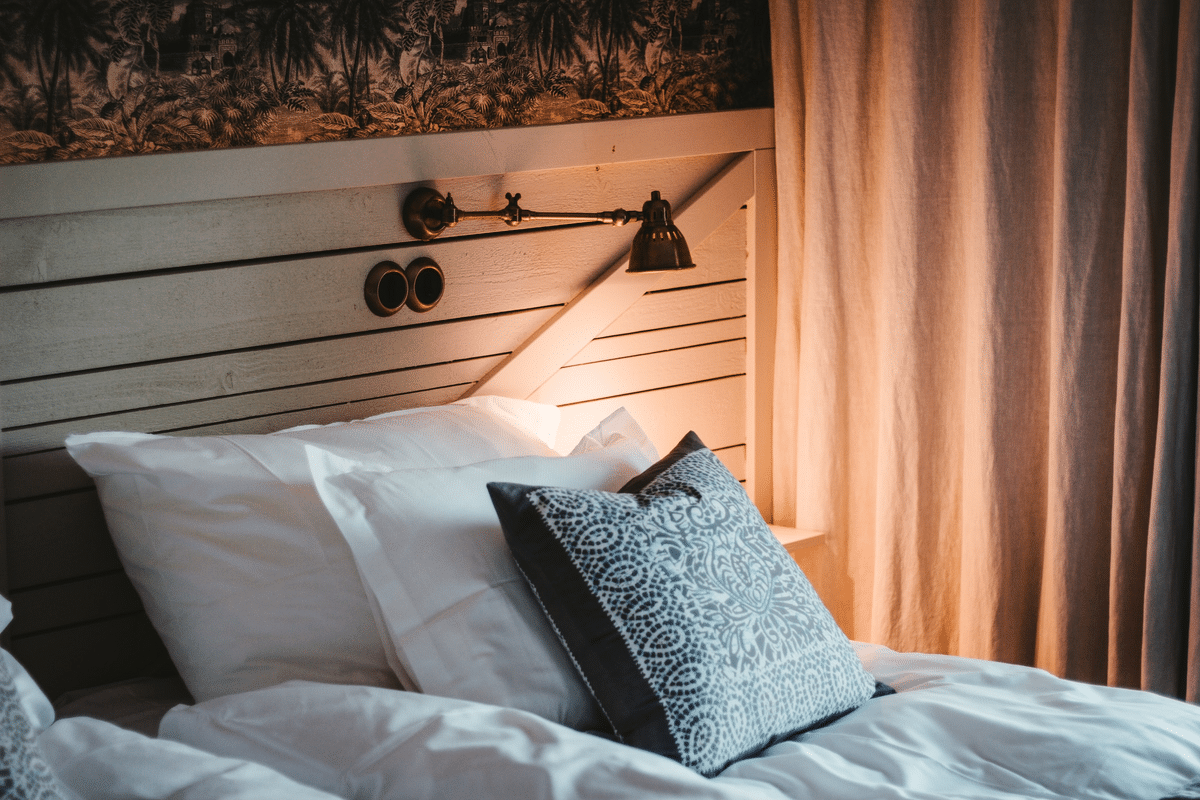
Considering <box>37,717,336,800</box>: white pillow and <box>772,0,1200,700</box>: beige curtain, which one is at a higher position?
<box>772,0,1200,700</box>: beige curtain

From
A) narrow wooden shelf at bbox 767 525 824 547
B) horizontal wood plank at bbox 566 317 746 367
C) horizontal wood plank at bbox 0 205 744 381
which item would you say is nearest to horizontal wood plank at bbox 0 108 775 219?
horizontal wood plank at bbox 0 205 744 381

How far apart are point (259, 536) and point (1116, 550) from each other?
1.41 m

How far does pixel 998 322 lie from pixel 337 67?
1.29 m

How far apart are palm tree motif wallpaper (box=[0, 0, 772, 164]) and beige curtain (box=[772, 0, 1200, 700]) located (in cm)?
28

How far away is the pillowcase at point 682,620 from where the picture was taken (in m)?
1.18

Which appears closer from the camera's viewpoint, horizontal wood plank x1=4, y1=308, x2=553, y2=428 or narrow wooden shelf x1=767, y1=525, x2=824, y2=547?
horizontal wood plank x1=4, y1=308, x2=553, y2=428

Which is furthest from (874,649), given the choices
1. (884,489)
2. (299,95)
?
(299,95)

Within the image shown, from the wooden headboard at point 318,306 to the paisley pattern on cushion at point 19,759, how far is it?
29.0 inches

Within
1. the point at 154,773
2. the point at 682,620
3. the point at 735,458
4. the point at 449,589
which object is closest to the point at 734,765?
the point at 682,620

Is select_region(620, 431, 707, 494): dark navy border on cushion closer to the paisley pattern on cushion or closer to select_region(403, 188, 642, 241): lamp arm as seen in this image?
select_region(403, 188, 642, 241): lamp arm

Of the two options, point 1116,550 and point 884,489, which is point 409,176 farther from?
point 1116,550

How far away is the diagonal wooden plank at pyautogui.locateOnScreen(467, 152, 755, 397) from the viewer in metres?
2.05

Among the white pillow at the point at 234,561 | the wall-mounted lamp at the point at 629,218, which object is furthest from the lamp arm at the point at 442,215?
the white pillow at the point at 234,561

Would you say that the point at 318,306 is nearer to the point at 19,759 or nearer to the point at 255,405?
the point at 255,405
